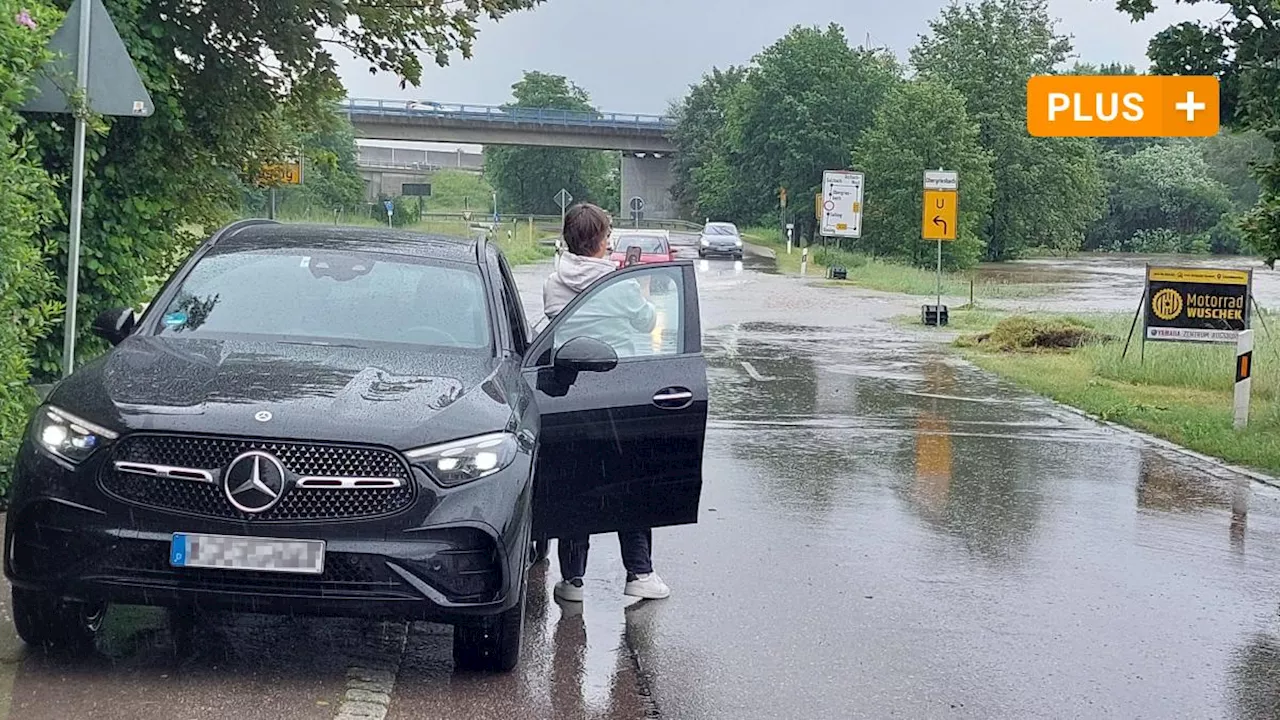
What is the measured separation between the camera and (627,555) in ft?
22.9

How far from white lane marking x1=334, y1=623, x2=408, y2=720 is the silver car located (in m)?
55.6

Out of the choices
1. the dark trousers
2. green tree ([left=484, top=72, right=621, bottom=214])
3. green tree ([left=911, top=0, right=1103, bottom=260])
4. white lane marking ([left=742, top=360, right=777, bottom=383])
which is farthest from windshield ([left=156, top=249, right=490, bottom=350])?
green tree ([left=484, top=72, right=621, bottom=214])

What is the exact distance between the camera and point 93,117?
801cm

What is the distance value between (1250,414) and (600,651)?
34.1 ft

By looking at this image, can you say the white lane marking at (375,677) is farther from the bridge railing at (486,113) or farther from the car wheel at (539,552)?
the bridge railing at (486,113)

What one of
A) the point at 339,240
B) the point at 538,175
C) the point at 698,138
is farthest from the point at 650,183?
the point at 339,240

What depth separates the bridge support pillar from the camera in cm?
11119

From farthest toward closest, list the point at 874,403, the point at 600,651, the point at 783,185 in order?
the point at 783,185 → the point at 874,403 → the point at 600,651

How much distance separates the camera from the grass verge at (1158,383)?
1319 cm

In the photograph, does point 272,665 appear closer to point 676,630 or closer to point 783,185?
point 676,630

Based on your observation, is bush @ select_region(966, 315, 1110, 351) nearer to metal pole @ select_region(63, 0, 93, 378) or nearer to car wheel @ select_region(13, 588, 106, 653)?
metal pole @ select_region(63, 0, 93, 378)

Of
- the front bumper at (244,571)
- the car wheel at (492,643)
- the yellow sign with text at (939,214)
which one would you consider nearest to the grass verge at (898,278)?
the yellow sign with text at (939,214)

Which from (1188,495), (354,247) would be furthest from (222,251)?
(1188,495)

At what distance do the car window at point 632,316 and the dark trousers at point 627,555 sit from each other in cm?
92
